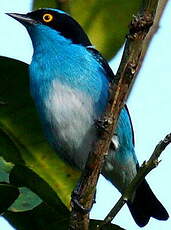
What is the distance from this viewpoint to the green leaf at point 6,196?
2467mm

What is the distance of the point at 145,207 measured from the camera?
13.9 feet

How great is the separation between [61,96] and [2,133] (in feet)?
3.14

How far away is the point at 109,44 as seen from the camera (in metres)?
3.63

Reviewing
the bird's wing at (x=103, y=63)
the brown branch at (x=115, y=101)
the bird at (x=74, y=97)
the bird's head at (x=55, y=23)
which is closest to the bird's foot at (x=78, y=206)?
the brown branch at (x=115, y=101)

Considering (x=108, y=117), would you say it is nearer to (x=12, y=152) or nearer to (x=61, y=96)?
(x=12, y=152)

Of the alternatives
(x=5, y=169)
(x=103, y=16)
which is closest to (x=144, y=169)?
(x=5, y=169)

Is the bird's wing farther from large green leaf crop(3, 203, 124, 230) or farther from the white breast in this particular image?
large green leaf crop(3, 203, 124, 230)

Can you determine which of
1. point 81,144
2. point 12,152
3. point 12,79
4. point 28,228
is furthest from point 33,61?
point 28,228

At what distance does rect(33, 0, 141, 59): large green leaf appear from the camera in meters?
3.66

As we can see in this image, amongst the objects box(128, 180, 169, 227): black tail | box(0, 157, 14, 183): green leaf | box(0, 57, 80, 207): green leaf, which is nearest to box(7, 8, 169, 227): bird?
box(128, 180, 169, 227): black tail

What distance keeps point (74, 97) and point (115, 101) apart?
5.09 ft

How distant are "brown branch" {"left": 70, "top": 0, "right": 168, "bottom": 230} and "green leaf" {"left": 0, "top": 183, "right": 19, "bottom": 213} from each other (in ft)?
0.89

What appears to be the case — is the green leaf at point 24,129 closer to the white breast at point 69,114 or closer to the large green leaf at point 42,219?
the large green leaf at point 42,219

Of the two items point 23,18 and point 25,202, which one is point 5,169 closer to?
point 25,202
